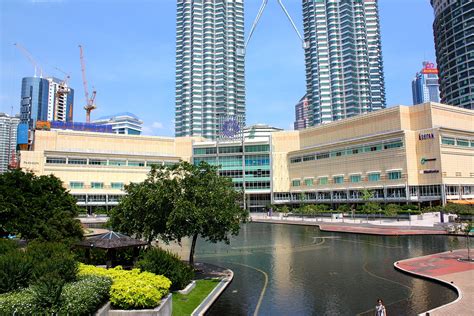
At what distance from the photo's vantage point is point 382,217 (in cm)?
7944

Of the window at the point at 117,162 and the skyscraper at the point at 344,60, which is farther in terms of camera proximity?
the skyscraper at the point at 344,60

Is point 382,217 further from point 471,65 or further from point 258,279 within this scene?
point 471,65

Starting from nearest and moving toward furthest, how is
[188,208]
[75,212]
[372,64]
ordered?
[188,208], [75,212], [372,64]

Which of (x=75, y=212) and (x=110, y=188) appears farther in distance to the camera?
(x=110, y=188)

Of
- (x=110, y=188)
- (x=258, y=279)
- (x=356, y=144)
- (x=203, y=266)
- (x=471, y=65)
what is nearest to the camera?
(x=258, y=279)

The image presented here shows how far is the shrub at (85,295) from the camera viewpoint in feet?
53.3

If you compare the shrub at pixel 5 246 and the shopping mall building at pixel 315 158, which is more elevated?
the shopping mall building at pixel 315 158

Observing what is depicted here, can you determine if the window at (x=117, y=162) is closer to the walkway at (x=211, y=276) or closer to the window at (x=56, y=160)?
the window at (x=56, y=160)

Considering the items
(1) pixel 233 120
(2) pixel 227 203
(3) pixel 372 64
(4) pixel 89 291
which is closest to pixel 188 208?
(2) pixel 227 203

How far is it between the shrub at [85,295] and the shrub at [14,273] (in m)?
2.14

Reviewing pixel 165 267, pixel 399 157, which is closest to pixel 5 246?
pixel 165 267

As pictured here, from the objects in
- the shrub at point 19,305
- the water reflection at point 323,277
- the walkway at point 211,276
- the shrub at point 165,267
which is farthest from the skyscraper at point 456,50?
the shrub at point 19,305

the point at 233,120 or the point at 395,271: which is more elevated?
the point at 233,120

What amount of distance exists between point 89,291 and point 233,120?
10799cm
